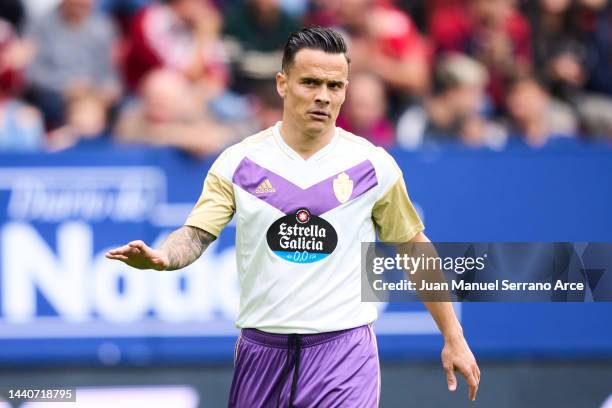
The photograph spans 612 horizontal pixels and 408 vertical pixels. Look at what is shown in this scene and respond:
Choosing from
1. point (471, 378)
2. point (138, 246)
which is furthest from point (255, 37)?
point (138, 246)

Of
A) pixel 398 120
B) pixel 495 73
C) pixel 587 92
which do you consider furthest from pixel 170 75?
pixel 587 92

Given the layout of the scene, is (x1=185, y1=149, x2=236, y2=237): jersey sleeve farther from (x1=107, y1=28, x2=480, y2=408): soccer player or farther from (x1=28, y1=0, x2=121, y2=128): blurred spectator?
(x1=28, y1=0, x2=121, y2=128): blurred spectator

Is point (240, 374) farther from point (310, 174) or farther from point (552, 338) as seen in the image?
point (552, 338)

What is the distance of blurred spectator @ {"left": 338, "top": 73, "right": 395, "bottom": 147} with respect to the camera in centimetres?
895

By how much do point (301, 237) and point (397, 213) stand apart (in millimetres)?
485

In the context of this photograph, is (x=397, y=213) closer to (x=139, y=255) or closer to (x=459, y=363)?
(x=459, y=363)

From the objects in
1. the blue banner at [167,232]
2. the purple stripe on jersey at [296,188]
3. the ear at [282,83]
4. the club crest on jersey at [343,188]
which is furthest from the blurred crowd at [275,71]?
the club crest on jersey at [343,188]

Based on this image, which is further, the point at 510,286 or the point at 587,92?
the point at 587,92

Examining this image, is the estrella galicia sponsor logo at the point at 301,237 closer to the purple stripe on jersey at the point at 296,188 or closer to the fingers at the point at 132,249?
the purple stripe on jersey at the point at 296,188

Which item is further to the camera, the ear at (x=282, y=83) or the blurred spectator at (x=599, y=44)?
the blurred spectator at (x=599, y=44)

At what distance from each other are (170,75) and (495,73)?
125 inches

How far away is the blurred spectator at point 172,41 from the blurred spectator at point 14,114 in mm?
927

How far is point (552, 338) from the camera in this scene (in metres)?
8.48

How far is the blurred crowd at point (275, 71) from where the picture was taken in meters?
9.02
